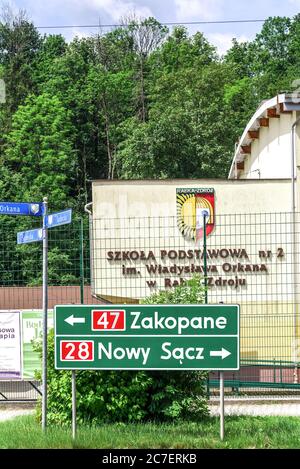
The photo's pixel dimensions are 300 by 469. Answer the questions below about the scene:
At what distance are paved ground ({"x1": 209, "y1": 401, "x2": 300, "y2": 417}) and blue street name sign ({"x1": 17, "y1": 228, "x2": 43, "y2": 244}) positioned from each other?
13.0 ft

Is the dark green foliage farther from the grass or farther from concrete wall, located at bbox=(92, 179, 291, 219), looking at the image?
the grass

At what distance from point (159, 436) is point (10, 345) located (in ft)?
16.7

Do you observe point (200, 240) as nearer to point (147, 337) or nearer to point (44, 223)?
point (44, 223)

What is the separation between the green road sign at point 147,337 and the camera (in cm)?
1077

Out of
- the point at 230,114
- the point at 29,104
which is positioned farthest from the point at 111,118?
the point at 230,114

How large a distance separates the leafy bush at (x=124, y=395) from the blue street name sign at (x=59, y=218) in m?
1.95

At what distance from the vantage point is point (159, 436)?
10.7 m

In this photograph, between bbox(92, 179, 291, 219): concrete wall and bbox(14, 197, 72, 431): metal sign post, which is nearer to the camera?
bbox(14, 197, 72, 431): metal sign post

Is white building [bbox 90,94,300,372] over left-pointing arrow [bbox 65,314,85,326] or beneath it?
over

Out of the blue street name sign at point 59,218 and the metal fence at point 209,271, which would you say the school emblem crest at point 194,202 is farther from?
the blue street name sign at point 59,218

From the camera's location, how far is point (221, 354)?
10.8 m

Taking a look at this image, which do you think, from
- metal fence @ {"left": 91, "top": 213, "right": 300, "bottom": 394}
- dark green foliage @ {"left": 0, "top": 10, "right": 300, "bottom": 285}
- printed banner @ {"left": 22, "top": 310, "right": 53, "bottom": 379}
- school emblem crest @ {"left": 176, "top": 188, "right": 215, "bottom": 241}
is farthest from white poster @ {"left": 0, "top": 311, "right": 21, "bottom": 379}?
dark green foliage @ {"left": 0, "top": 10, "right": 300, "bottom": 285}

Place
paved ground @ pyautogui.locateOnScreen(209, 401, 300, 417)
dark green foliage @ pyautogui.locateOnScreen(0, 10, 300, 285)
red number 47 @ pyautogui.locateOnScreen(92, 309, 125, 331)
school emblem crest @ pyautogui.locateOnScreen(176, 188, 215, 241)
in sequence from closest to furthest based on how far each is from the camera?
red number 47 @ pyautogui.locateOnScreen(92, 309, 125, 331) → paved ground @ pyautogui.locateOnScreen(209, 401, 300, 417) → school emblem crest @ pyautogui.locateOnScreen(176, 188, 215, 241) → dark green foliage @ pyautogui.locateOnScreen(0, 10, 300, 285)

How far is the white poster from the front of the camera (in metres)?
15.1
